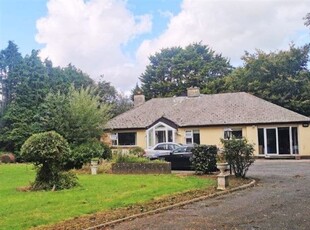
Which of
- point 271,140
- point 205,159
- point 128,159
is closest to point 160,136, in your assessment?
point 271,140

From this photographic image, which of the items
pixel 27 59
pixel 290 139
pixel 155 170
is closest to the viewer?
pixel 155 170

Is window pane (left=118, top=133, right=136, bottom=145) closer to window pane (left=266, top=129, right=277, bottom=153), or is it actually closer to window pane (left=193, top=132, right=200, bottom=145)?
window pane (left=193, top=132, right=200, bottom=145)

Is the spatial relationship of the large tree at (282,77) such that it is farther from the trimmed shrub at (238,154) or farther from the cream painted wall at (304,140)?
the trimmed shrub at (238,154)

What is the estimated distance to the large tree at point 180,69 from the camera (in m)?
63.3

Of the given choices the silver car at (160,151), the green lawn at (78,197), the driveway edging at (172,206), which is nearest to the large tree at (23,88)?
the silver car at (160,151)

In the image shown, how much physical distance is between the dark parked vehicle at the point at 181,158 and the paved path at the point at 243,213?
872 centimetres

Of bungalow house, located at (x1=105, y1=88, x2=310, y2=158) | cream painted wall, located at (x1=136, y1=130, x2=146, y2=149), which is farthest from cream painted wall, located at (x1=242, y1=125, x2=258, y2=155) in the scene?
cream painted wall, located at (x1=136, y1=130, x2=146, y2=149)

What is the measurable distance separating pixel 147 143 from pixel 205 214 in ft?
89.4

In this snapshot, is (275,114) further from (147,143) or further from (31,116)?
(31,116)

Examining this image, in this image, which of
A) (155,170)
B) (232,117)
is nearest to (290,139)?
(232,117)

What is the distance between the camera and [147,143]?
37.8m

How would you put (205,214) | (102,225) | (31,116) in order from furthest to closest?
1. (31,116)
2. (205,214)
3. (102,225)

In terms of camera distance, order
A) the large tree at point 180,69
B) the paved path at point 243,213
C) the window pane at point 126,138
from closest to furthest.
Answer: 1. the paved path at point 243,213
2. the window pane at point 126,138
3. the large tree at point 180,69

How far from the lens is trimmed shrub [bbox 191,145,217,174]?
20281 millimetres
